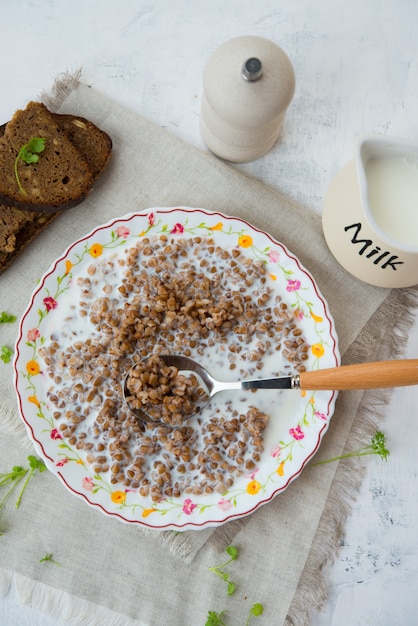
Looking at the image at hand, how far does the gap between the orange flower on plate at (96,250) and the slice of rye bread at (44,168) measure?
11 cm

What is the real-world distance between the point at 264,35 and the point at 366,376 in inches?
33.0

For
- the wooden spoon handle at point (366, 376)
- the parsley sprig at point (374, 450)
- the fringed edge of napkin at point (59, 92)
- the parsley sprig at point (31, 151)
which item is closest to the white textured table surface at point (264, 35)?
the fringed edge of napkin at point (59, 92)

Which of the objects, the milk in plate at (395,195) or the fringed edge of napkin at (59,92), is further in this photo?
the fringed edge of napkin at (59,92)

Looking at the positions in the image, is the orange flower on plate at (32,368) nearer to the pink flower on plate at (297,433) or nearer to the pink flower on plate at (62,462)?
the pink flower on plate at (62,462)

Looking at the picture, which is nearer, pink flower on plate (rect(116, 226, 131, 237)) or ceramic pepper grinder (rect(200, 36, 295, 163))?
ceramic pepper grinder (rect(200, 36, 295, 163))

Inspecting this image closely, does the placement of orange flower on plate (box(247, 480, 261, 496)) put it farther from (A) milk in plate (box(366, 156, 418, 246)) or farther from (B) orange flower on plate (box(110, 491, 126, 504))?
(A) milk in plate (box(366, 156, 418, 246))

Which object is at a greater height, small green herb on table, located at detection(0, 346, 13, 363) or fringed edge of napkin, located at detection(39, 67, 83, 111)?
fringed edge of napkin, located at detection(39, 67, 83, 111)

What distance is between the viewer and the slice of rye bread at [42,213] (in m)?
1.24

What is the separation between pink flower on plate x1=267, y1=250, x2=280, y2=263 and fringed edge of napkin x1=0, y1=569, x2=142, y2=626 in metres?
0.81

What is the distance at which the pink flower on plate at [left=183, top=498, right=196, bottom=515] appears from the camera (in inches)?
46.4

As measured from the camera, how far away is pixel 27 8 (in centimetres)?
137

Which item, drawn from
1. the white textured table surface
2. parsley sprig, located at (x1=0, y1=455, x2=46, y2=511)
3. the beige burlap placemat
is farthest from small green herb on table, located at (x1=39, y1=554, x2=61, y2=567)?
the white textured table surface

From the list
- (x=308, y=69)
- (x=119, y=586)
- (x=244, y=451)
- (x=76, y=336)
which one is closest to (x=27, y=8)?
(x=308, y=69)

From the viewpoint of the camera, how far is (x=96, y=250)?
4.05ft
